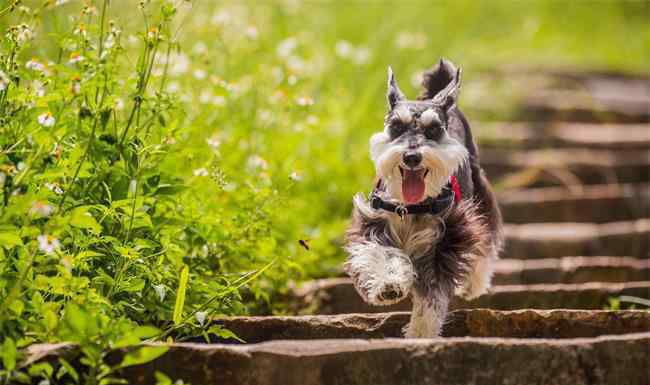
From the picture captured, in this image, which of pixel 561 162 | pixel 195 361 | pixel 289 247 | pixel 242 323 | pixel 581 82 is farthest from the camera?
pixel 581 82

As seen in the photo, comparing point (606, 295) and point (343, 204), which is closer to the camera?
point (606, 295)

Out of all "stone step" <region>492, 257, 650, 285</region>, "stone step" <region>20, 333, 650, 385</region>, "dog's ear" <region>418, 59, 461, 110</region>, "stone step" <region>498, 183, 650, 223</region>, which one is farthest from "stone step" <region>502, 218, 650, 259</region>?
"stone step" <region>20, 333, 650, 385</region>

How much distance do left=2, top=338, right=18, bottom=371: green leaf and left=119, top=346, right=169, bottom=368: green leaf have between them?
0.28 metres

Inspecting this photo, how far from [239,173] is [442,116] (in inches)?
47.0

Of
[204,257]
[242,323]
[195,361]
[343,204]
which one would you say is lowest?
[195,361]

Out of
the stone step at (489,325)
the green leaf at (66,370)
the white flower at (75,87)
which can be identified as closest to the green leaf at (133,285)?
the stone step at (489,325)

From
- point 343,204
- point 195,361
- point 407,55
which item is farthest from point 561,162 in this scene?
point 195,361

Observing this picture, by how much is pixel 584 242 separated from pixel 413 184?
2.82 meters

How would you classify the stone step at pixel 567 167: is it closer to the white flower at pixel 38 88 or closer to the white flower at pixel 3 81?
the white flower at pixel 38 88

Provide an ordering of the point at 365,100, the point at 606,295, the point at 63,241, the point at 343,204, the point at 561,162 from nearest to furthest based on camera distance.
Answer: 1. the point at 63,241
2. the point at 606,295
3. the point at 343,204
4. the point at 365,100
5. the point at 561,162

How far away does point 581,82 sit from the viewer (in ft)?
35.4

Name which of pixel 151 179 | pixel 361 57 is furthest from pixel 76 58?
pixel 361 57

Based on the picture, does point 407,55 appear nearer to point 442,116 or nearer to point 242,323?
point 442,116

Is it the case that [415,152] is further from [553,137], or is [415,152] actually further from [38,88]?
[553,137]
